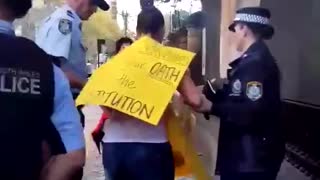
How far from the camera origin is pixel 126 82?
162 inches

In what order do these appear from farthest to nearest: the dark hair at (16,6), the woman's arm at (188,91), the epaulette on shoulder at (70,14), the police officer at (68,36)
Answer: the epaulette on shoulder at (70,14) < the police officer at (68,36) < the woman's arm at (188,91) < the dark hair at (16,6)

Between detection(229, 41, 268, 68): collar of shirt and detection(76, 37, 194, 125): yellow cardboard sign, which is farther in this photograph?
detection(229, 41, 268, 68): collar of shirt

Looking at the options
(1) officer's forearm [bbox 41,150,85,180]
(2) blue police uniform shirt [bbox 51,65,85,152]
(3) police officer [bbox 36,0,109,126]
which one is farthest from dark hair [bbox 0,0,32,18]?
(3) police officer [bbox 36,0,109,126]

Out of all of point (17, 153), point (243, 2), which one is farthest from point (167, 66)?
point (243, 2)

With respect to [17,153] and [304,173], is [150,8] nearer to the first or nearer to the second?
[17,153]

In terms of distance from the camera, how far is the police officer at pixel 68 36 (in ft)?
16.2

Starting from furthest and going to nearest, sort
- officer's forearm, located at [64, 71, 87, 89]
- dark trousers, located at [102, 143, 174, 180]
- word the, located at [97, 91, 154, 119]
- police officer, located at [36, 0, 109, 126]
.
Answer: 1. police officer, located at [36, 0, 109, 126]
2. officer's forearm, located at [64, 71, 87, 89]
3. dark trousers, located at [102, 143, 174, 180]
4. word the, located at [97, 91, 154, 119]

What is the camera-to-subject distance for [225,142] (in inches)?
179

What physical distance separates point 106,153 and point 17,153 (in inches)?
66.6

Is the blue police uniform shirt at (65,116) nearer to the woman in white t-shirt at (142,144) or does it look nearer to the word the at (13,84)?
the word the at (13,84)

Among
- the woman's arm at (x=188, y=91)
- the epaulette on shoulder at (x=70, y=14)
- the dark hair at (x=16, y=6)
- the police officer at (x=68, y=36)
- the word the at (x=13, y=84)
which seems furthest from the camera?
the epaulette on shoulder at (x=70, y=14)

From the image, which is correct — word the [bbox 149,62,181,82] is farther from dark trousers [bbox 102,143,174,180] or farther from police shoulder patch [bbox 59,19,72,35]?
police shoulder patch [bbox 59,19,72,35]

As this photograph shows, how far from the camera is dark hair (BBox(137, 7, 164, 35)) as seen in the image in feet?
14.7

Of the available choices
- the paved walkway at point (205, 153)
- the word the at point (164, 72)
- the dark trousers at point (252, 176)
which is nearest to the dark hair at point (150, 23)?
the word the at point (164, 72)
